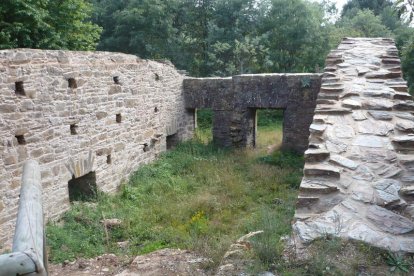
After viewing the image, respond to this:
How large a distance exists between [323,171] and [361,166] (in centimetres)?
45

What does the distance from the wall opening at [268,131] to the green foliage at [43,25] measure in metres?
6.55

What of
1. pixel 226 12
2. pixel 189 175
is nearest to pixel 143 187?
pixel 189 175

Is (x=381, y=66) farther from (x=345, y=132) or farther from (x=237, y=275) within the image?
(x=237, y=275)

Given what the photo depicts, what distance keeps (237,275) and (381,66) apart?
5736 millimetres

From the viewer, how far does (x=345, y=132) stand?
4.80 meters

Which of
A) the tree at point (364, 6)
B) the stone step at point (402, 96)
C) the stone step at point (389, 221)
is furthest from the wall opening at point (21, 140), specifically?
the tree at point (364, 6)

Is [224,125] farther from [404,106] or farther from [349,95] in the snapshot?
[404,106]

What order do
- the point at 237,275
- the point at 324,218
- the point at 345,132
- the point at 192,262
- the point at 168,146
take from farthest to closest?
the point at 168,146
the point at 345,132
the point at 192,262
the point at 324,218
the point at 237,275

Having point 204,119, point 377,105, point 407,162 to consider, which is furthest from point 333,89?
point 204,119

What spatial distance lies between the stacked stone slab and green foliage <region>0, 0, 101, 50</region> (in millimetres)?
8230

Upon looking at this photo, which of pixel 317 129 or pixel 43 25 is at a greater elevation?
pixel 43 25

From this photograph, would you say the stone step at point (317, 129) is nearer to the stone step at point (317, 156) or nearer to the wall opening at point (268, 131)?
the stone step at point (317, 156)

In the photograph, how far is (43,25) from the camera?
11219 millimetres

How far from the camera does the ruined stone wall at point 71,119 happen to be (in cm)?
582
